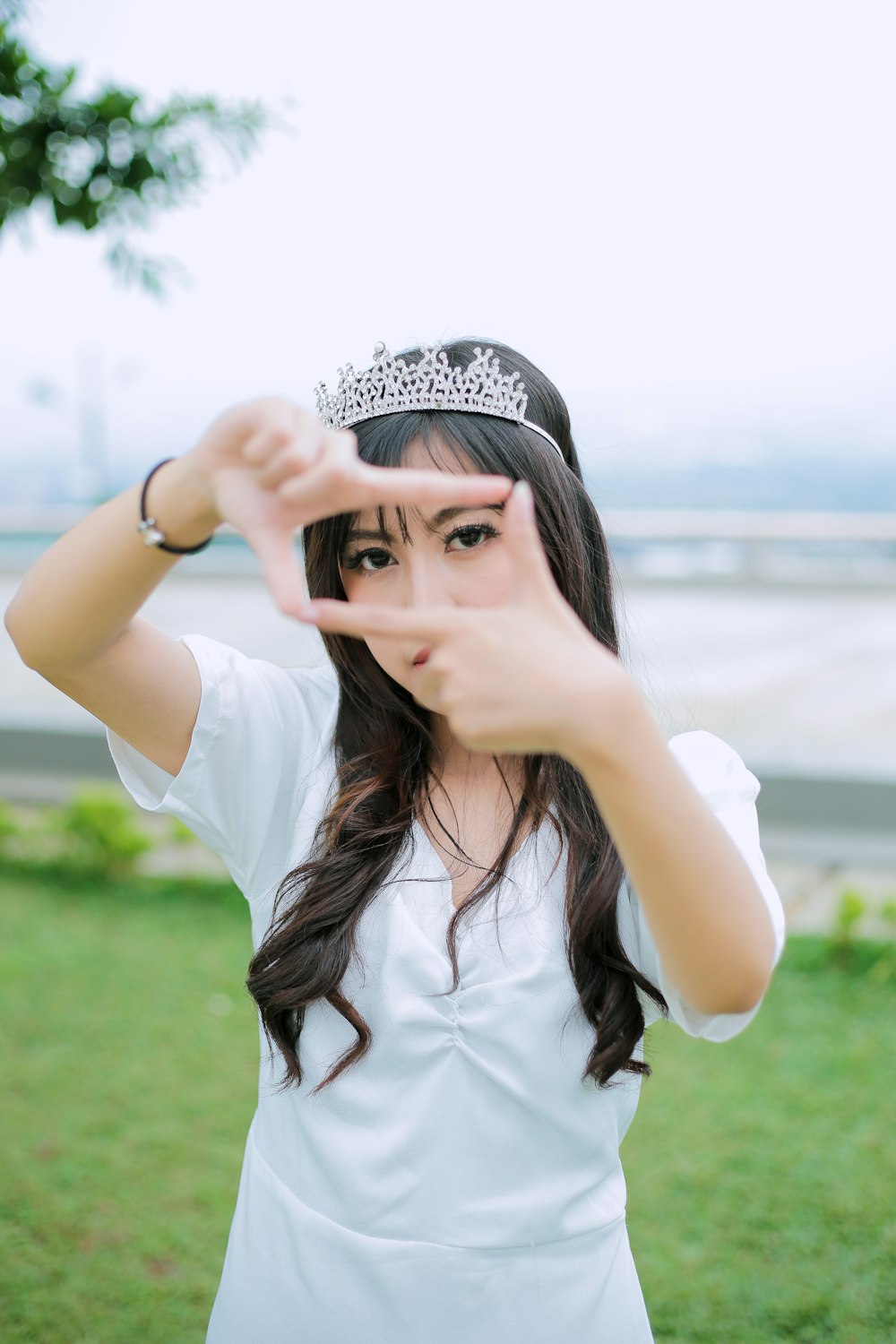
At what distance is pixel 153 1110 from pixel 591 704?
242 cm

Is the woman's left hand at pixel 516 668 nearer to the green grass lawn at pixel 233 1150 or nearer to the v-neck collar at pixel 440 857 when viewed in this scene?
the v-neck collar at pixel 440 857

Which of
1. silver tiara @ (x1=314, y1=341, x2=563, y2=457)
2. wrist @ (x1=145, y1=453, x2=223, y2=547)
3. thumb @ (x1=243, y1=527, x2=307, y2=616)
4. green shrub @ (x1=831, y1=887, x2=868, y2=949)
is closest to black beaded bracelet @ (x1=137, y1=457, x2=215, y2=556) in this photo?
wrist @ (x1=145, y1=453, x2=223, y2=547)

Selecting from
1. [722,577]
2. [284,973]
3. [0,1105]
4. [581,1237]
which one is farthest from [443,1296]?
[722,577]

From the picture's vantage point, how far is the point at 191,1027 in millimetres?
3146

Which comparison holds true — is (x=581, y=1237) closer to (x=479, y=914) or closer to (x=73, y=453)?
(x=479, y=914)

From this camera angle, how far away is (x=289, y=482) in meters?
0.84

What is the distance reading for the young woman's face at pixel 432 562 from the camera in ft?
3.77

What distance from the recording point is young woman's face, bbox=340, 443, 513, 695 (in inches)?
45.3

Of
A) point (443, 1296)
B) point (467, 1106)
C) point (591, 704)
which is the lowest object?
point (443, 1296)

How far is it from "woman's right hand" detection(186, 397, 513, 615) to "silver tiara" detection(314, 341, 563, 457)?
410mm

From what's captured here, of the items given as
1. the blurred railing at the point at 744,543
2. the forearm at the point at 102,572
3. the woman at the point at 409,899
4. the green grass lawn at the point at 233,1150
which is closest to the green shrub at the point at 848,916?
the green grass lawn at the point at 233,1150

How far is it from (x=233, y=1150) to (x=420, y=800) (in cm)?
170

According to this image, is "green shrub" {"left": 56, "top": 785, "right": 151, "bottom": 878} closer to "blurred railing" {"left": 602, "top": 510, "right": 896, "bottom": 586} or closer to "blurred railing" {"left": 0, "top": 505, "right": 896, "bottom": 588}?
"blurred railing" {"left": 0, "top": 505, "right": 896, "bottom": 588}

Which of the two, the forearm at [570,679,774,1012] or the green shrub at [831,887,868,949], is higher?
the forearm at [570,679,774,1012]
